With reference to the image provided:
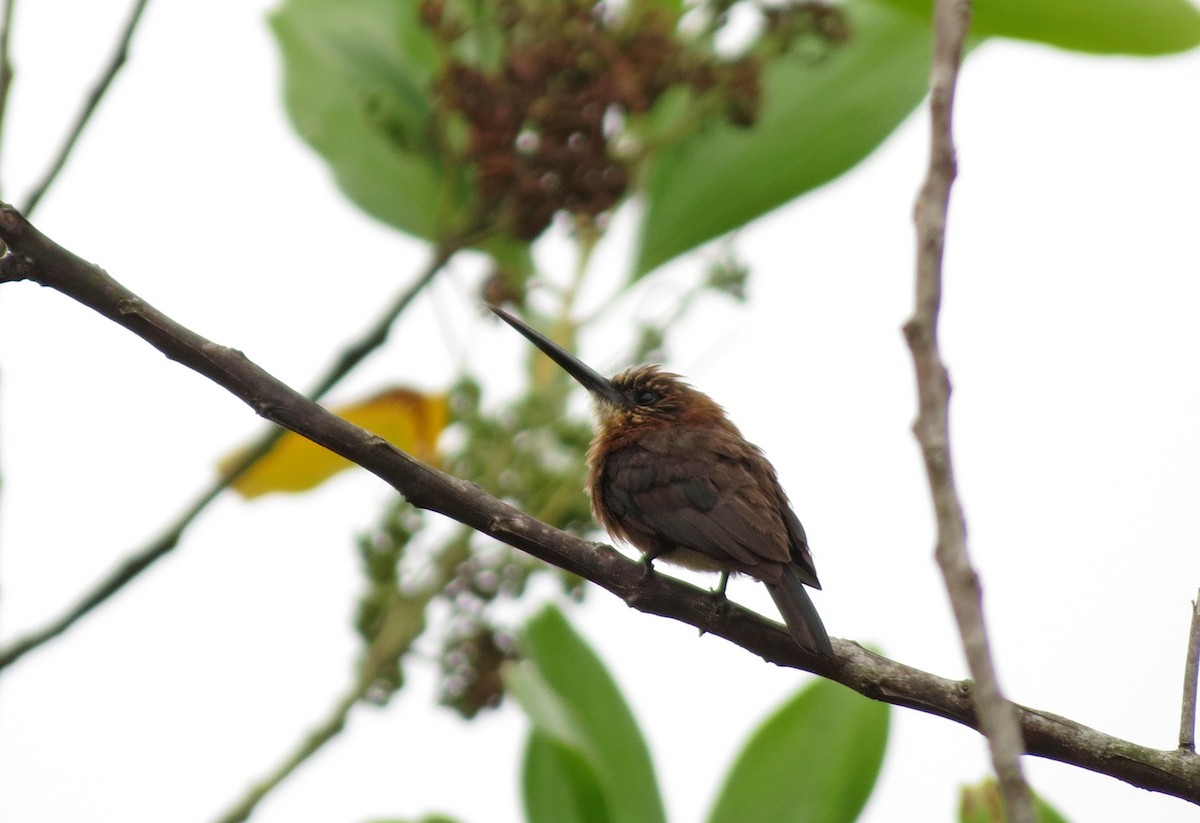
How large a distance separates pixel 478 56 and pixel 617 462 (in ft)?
2.92

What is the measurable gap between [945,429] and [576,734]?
1.32 m

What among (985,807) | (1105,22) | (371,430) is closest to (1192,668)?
(985,807)

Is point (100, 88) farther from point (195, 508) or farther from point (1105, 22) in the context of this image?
point (1105, 22)

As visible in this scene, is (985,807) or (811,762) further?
(811,762)

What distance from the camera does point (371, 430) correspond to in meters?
2.65

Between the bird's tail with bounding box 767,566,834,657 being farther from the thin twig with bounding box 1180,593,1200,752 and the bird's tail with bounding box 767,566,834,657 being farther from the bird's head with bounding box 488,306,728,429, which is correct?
the bird's head with bounding box 488,306,728,429

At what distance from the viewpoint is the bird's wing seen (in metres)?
2.67

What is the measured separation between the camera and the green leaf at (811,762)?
2.31 m

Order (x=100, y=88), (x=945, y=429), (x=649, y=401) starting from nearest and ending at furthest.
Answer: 1. (x=945, y=429)
2. (x=100, y=88)
3. (x=649, y=401)

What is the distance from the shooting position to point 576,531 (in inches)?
103

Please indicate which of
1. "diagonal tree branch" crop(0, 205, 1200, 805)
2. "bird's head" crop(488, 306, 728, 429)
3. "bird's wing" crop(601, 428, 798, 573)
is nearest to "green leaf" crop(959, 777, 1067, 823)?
"diagonal tree branch" crop(0, 205, 1200, 805)

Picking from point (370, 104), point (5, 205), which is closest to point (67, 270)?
point (5, 205)

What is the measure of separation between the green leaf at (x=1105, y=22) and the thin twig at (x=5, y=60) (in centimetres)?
130

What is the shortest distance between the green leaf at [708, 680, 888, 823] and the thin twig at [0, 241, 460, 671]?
0.92 metres
